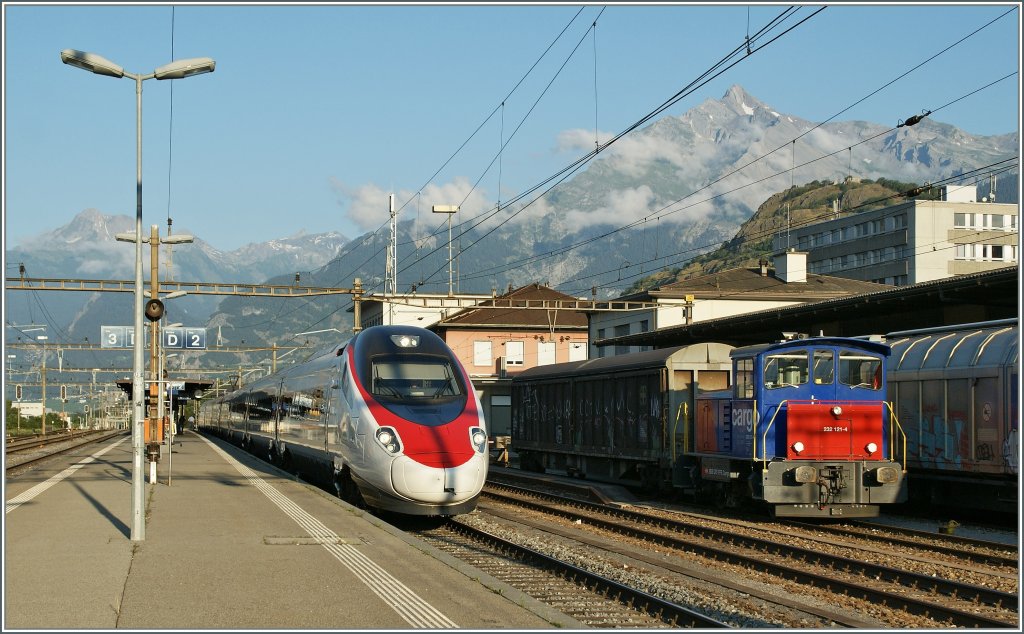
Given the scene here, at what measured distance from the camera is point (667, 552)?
15.8 meters

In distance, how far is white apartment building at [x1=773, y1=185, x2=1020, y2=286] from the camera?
351ft

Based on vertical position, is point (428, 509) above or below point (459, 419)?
below

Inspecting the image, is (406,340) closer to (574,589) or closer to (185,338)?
(574,589)

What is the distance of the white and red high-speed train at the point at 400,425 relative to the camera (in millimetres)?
17219

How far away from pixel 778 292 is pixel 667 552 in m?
Answer: 42.8

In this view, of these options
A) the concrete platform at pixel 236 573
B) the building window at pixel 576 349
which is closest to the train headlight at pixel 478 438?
the concrete platform at pixel 236 573

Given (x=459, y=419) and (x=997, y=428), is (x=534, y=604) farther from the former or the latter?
(x=997, y=428)

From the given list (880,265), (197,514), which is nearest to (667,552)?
(197,514)

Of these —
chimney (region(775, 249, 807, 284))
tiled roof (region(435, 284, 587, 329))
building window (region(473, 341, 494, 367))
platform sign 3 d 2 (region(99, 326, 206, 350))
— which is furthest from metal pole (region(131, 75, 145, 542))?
building window (region(473, 341, 494, 367))

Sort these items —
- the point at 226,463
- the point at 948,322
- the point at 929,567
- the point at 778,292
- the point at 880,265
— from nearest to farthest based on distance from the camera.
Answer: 1. the point at 929,567
2. the point at 948,322
3. the point at 226,463
4. the point at 778,292
5. the point at 880,265

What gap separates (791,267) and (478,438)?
152 feet

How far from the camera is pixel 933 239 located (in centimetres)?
10906

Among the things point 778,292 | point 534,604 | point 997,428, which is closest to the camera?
point 534,604

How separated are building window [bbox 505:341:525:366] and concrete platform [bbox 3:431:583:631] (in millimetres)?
52376
